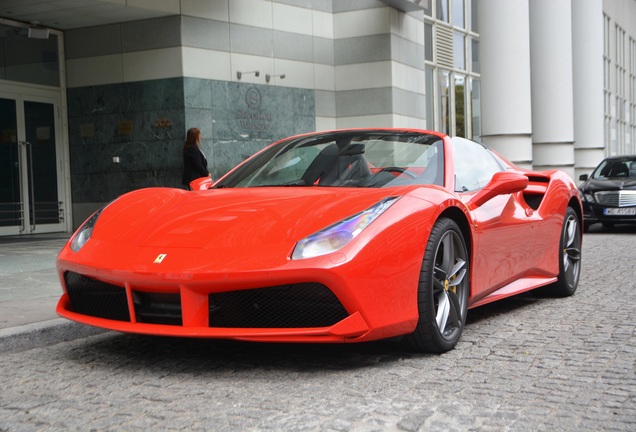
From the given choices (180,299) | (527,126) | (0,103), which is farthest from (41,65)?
(180,299)

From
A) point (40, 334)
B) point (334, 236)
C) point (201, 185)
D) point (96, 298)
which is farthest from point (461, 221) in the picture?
point (40, 334)

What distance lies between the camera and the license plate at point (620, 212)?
13.7m

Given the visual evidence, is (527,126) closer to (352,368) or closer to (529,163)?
(529,163)

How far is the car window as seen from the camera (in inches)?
197

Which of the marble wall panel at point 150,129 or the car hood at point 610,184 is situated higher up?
the marble wall panel at point 150,129

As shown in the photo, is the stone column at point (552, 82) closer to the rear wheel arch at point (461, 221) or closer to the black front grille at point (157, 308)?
the rear wheel arch at point (461, 221)

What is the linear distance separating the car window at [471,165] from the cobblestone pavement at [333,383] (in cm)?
88

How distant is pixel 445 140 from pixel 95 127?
11.6 metres

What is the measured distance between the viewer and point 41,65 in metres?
15.3

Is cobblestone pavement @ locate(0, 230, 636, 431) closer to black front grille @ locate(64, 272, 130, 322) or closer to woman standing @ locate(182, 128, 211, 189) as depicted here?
black front grille @ locate(64, 272, 130, 322)

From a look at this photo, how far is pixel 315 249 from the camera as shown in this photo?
12.2ft

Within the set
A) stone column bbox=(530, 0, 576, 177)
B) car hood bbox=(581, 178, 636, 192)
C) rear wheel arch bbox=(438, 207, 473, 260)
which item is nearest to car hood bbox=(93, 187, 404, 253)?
rear wheel arch bbox=(438, 207, 473, 260)

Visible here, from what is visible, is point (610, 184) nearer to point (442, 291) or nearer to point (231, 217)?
point (442, 291)

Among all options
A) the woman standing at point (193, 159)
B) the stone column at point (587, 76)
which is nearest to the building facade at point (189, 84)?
the woman standing at point (193, 159)
